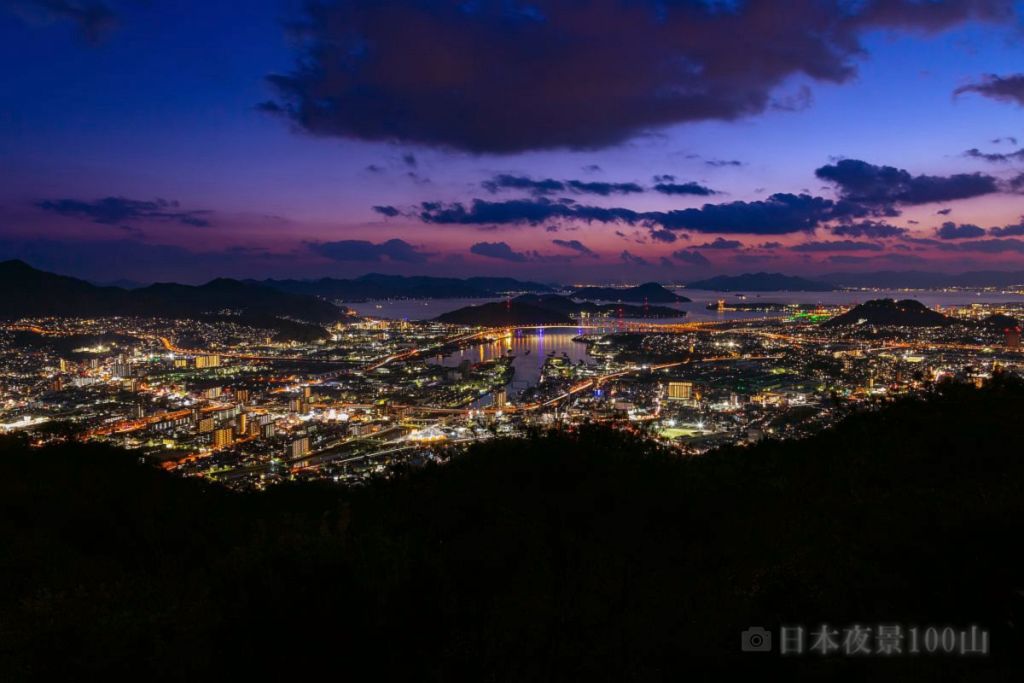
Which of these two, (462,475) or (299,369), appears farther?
(299,369)

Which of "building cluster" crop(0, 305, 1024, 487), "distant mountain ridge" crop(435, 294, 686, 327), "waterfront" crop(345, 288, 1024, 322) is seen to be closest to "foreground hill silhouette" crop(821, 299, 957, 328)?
"building cluster" crop(0, 305, 1024, 487)

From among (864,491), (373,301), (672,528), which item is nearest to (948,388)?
(864,491)

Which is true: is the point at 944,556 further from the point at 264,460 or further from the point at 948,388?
the point at 264,460

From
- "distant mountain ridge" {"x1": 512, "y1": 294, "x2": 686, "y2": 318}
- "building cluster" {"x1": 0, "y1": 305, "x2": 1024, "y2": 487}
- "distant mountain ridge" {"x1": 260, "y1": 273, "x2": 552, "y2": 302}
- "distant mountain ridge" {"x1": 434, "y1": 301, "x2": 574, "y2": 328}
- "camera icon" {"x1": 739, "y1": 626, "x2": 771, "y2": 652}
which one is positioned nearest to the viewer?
"camera icon" {"x1": 739, "y1": 626, "x2": 771, "y2": 652}

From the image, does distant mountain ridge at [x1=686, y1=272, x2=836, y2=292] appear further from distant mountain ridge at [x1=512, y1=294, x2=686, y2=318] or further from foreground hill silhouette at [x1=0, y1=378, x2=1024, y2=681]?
foreground hill silhouette at [x1=0, y1=378, x2=1024, y2=681]

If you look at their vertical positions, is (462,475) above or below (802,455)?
above

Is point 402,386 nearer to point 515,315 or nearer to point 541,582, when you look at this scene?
point 541,582
